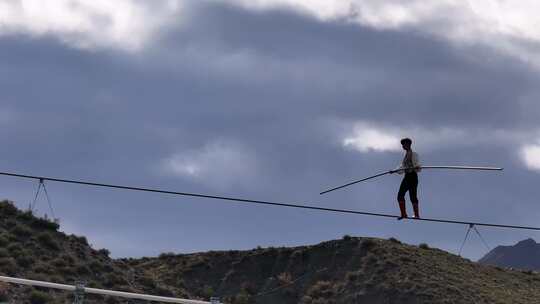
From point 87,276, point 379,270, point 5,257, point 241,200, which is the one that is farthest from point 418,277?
point 241,200

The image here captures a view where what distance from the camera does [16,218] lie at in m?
51.8

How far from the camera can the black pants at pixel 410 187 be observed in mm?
19641

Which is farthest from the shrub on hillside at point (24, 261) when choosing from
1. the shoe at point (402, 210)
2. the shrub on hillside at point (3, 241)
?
the shoe at point (402, 210)

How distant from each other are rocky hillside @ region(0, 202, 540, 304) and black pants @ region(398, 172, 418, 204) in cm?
2473

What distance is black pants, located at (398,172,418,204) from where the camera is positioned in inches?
773

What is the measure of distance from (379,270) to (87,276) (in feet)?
62.9

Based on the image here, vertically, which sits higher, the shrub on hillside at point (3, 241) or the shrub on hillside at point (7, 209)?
the shrub on hillside at point (7, 209)

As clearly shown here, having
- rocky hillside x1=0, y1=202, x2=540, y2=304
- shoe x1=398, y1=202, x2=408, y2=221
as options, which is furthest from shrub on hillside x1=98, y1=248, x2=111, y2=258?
shoe x1=398, y1=202, x2=408, y2=221

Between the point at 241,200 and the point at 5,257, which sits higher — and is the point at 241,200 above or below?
below

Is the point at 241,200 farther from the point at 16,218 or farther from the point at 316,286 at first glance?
the point at 316,286

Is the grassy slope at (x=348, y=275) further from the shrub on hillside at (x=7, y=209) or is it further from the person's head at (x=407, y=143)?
the person's head at (x=407, y=143)

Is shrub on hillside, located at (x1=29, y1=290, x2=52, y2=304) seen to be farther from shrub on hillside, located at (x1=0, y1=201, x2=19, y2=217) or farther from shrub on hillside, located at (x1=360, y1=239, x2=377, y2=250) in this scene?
shrub on hillside, located at (x1=360, y1=239, x2=377, y2=250)

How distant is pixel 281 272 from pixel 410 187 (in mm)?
46203

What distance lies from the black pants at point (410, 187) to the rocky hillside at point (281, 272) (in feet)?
81.2
